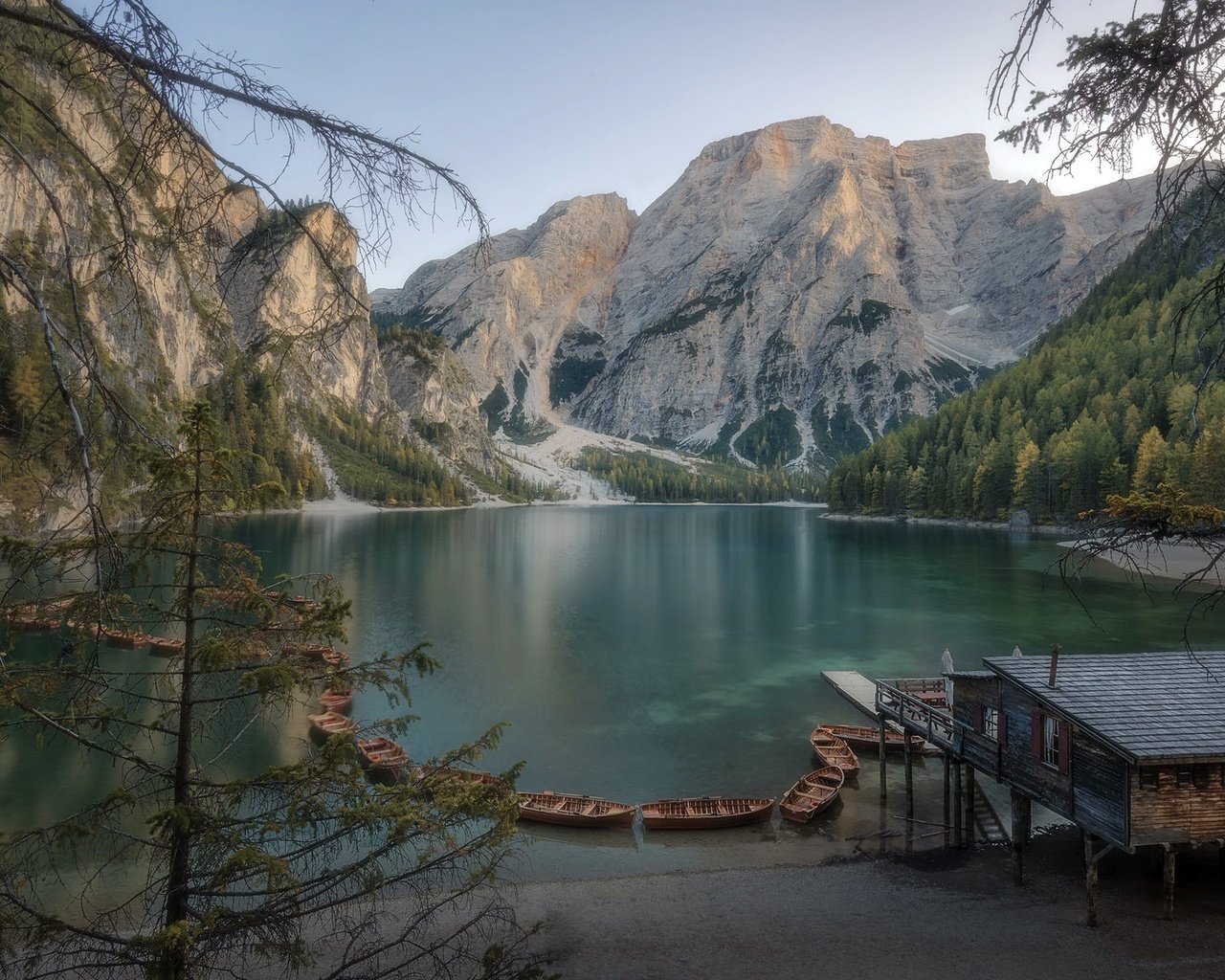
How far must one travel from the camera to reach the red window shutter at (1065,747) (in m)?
17.1

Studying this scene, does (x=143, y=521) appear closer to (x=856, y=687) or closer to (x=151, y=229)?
(x=151, y=229)

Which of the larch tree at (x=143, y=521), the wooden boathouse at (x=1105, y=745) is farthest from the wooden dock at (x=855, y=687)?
the larch tree at (x=143, y=521)

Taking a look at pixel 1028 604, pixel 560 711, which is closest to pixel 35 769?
pixel 560 711

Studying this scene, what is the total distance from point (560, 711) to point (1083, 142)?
3160 cm

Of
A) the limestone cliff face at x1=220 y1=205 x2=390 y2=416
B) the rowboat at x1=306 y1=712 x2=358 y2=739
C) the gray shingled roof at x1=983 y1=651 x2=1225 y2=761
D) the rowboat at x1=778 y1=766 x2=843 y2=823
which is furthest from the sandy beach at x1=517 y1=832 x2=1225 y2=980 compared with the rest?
the limestone cliff face at x1=220 y1=205 x2=390 y2=416

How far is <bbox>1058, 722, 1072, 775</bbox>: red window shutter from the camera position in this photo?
17.1 m

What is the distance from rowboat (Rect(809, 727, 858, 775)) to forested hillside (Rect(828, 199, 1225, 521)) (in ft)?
197

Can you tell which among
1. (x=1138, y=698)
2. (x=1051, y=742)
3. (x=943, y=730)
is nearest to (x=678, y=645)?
(x=943, y=730)

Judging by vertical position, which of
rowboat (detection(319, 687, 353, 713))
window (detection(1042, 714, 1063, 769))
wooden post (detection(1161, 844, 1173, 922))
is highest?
window (detection(1042, 714, 1063, 769))

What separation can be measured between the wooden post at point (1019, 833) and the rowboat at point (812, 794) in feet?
18.5

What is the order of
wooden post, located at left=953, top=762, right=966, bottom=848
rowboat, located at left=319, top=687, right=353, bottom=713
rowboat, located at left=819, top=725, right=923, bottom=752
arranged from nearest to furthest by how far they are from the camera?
wooden post, located at left=953, top=762, right=966, bottom=848 < rowboat, located at left=819, top=725, right=923, bottom=752 < rowboat, located at left=319, top=687, right=353, bottom=713

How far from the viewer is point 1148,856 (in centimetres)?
1848

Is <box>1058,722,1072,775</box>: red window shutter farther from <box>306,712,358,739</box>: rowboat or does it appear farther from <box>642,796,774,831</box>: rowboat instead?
<box>306,712,358,739</box>: rowboat

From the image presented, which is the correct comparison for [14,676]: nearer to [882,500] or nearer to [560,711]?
[560,711]
